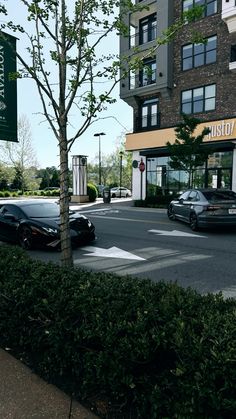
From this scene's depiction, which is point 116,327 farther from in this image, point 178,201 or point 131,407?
point 178,201

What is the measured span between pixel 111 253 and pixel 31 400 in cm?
617

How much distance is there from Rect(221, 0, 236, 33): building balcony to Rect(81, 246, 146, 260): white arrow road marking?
18.5 metres

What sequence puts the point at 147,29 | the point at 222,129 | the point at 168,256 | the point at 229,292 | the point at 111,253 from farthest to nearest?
the point at 147,29 → the point at 222,129 → the point at 111,253 → the point at 168,256 → the point at 229,292

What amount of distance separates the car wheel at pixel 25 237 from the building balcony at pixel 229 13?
63.2 ft

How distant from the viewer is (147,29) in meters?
26.2

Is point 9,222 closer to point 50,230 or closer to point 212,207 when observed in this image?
point 50,230

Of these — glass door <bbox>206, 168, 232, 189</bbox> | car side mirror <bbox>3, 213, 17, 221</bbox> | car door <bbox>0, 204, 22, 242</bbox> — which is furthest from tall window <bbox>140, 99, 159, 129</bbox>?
car side mirror <bbox>3, 213, 17, 221</bbox>

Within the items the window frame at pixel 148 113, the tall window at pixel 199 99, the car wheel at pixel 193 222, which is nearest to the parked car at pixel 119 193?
the window frame at pixel 148 113

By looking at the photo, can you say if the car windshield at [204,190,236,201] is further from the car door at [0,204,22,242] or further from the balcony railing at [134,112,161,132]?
the balcony railing at [134,112,161,132]

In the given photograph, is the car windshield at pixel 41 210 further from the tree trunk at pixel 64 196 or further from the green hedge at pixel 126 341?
the green hedge at pixel 126 341

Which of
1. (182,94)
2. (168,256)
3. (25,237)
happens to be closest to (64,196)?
(168,256)

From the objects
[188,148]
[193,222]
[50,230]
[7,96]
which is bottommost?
[193,222]

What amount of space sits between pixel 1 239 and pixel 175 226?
6.51m

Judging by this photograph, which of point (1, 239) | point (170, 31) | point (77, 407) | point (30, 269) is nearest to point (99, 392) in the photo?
point (77, 407)
